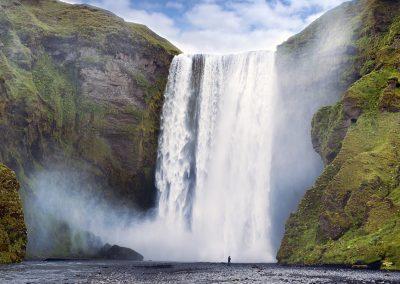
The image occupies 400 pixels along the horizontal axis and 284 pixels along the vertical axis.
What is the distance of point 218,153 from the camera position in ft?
295

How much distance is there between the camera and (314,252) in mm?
60125

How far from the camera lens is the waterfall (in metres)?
82.9

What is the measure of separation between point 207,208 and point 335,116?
86.0ft

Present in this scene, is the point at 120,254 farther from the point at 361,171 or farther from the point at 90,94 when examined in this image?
the point at 361,171

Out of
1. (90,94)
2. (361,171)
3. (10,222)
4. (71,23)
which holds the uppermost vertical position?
(71,23)

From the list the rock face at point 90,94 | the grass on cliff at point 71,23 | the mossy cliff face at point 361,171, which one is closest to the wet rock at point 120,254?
the rock face at point 90,94

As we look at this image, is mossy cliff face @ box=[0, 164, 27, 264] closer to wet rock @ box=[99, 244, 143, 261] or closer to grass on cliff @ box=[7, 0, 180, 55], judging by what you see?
wet rock @ box=[99, 244, 143, 261]

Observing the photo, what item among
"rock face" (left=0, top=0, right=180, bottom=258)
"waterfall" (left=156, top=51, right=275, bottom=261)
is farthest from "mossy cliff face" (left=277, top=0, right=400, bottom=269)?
"rock face" (left=0, top=0, right=180, bottom=258)

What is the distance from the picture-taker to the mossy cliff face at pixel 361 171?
55.6 m

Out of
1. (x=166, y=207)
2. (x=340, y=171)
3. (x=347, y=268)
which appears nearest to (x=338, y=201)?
(x=340, y=171)

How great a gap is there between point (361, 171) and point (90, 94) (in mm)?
50079

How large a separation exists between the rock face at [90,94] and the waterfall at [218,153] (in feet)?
12.7

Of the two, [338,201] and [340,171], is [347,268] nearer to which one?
[338,201]

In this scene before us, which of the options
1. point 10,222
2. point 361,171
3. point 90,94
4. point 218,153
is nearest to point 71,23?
point 90,94
